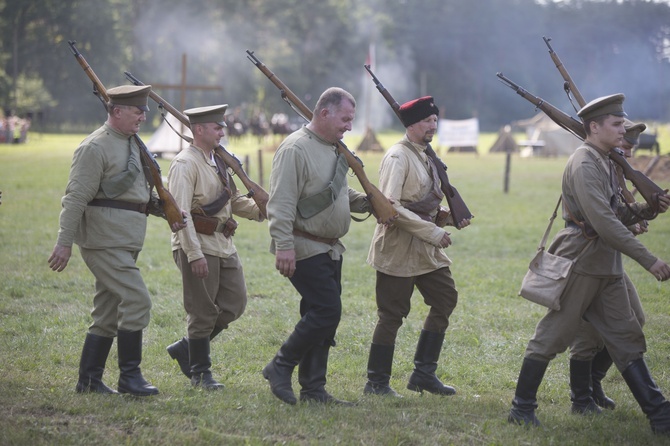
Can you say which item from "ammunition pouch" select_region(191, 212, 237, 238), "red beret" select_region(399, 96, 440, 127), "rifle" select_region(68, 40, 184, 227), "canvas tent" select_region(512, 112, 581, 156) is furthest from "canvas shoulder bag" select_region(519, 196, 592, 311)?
"canvas tent" select_region(512, 112, 581, 156)

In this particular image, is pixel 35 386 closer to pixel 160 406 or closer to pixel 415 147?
pixel 160 406

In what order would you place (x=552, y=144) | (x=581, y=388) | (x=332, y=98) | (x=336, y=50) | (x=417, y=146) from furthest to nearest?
(x=336, y=50), (x=552, y=144), (x=417, y=146), (x=581, y=388), (x=332, y=98)

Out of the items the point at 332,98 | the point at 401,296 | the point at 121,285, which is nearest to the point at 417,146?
the point at 332,98

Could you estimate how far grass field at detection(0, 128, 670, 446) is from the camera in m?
5.21

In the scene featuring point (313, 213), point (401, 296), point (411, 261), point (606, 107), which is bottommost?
point (401, 296)

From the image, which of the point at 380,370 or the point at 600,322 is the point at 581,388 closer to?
the point at 600,322

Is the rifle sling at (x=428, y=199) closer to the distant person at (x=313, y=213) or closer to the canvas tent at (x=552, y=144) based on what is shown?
the distant person at (x=313, y=213)

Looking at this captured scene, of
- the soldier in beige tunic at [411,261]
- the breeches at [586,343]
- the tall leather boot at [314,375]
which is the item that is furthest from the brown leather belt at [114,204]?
the breeches at [586,343]

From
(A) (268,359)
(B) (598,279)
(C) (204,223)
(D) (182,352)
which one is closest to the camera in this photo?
(B) (598,279)

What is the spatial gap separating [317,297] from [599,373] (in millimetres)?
2241

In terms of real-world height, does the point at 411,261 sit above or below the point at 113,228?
below

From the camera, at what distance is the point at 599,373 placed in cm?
632

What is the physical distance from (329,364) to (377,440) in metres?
2.07

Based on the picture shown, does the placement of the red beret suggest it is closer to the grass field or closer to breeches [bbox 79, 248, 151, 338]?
the grass field
